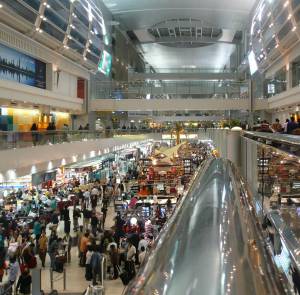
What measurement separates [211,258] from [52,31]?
28933 millimetres

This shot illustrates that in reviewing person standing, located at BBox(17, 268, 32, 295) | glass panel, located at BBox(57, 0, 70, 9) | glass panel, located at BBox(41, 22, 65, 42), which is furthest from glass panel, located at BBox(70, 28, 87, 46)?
person standing, located at BBox(17, 268, 32, 295)

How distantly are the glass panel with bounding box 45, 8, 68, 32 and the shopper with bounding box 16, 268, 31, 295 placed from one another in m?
17.2

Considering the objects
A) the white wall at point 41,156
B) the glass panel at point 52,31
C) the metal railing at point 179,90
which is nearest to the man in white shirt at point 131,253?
the white wall at point 41,156

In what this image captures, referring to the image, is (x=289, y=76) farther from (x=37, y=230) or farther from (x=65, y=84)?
(x=37, y=230)

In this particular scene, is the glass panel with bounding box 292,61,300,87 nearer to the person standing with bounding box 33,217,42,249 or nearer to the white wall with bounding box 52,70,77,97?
the white wall with bounding box 52,70,77,97

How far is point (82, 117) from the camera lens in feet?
140

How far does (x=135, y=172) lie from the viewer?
31.1 m

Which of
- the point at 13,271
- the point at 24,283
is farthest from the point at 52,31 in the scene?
the point at 24,283

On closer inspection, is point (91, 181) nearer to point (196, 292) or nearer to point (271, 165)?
point (271, 165)

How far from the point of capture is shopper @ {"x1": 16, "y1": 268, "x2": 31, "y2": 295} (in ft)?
42.7

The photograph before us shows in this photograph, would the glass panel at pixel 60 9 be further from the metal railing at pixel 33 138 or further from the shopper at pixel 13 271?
the shopper at pixel 13 271

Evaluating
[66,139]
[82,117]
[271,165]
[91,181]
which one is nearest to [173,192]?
[66,139]

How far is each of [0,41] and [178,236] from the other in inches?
947

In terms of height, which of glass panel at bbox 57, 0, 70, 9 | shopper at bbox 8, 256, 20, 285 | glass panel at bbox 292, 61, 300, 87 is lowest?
shopper at bbox 8, 256, 20, 285
